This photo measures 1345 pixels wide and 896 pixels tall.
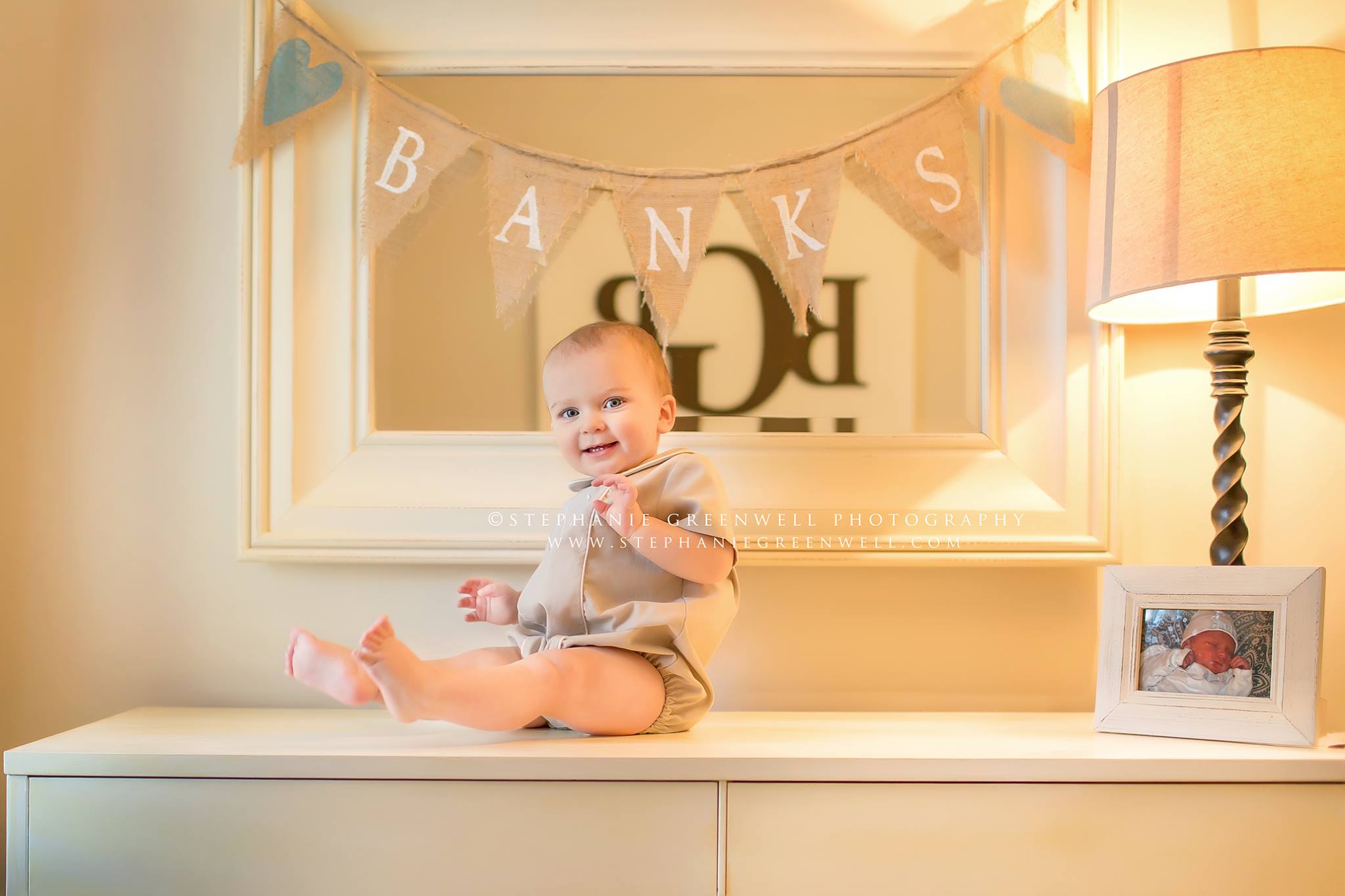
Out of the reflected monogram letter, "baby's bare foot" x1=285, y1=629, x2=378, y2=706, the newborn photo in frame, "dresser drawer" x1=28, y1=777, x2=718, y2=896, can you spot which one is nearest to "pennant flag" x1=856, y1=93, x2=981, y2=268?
the reflected monogram letter

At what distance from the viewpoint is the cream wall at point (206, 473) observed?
131 centimetres

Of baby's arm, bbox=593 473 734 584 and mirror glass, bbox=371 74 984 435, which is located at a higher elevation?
mirror glass, bbox=371 74 984 435

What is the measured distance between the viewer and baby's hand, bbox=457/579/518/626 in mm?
1183

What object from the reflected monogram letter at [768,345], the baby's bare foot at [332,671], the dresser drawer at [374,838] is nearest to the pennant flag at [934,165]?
the reflected monogram letter at [768,345]

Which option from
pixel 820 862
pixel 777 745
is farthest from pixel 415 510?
pixel 820 862

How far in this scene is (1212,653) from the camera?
1080 millimetres

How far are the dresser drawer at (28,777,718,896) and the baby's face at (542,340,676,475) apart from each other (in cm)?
39

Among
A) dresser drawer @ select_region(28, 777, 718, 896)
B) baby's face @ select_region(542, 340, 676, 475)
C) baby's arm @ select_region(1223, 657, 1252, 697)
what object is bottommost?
dresser drawer @ select_region(28, 777, 718, 896)

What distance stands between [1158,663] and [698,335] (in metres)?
0.73

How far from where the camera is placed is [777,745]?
3.24 feet

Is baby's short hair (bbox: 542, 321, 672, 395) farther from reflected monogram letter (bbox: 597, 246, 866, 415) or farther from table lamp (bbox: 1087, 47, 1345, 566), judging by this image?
table lamp (bbox: 1087, 47, 1345, 566)

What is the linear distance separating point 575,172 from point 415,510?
53 centimetres

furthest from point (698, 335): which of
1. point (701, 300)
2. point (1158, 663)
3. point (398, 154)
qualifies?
point (1158, 663)

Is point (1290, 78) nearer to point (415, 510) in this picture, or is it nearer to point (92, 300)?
point (415, 510)
